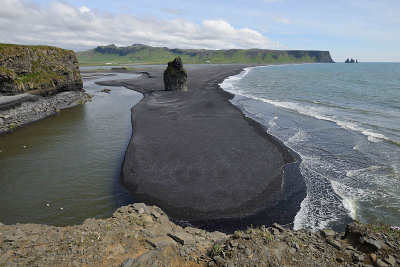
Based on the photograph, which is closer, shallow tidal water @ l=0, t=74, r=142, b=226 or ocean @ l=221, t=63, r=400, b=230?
ocean @ l=221, t=63, r=400, b=230

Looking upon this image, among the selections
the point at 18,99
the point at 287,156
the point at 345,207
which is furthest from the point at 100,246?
the point at 18,99

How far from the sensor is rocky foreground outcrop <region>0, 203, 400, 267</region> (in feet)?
30.0

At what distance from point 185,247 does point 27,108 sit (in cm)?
4000

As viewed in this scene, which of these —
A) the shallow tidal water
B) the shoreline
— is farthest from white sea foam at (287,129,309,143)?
the shoreline

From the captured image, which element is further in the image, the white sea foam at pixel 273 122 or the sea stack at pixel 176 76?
the sea stack at pixel 176 76

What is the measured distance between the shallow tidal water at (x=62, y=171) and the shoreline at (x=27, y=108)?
1.39 m

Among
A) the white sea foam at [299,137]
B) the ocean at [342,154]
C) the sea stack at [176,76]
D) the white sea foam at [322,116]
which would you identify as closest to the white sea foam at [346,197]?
the ocean at [342,154]

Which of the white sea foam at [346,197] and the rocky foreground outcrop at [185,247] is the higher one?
the rocky foreground outcrop at [185,247]

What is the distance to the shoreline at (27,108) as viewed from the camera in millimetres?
32056

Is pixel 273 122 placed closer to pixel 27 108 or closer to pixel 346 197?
pixel 346 197

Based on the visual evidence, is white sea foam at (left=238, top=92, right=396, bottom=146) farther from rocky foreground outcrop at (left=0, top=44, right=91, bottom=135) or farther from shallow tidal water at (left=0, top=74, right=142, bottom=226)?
rocky foreground outcrop at (left=0, top=44, right=91, bottom=135)

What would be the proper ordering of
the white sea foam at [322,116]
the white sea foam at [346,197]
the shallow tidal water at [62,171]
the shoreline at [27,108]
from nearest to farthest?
the white sea foam at [346,197]
the shallow tidal water at [62,171]
the white sea foam at [322,116]
the shoreline at [27,108]

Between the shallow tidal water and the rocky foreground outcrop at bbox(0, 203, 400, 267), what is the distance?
3704mm

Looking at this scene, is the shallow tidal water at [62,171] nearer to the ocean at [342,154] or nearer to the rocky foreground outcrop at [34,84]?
the rocky foreground outcrop at [34,84]
